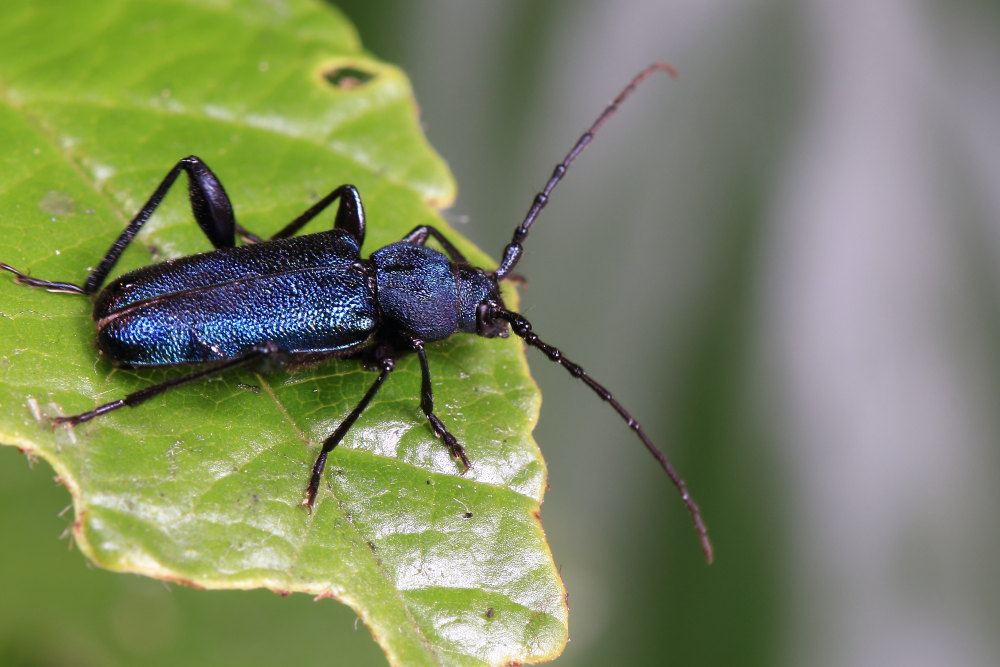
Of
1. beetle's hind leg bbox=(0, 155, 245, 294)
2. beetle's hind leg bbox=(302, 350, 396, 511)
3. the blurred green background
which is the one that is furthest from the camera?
the blurred green background

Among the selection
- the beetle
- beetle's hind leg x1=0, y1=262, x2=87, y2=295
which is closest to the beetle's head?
the beetle

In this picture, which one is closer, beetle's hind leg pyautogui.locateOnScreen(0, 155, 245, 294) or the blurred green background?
beetle's hind leg pyautogui.locateOnScreen(0, 155, 245, 294)

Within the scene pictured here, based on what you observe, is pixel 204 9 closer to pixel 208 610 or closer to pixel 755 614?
pixel 208 610

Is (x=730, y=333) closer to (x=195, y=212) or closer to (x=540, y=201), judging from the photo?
(x=540, y=201)

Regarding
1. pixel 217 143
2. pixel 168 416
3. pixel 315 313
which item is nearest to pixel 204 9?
pixel 217 143

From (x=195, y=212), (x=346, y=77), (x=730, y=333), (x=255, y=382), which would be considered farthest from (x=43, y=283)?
(x=730, y=333)

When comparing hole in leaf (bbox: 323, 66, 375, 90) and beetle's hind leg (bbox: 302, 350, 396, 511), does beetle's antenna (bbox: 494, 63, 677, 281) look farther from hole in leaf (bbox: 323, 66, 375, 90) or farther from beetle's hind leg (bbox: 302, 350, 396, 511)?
hole in leaf (bbox: 323, 66, 375, 90)

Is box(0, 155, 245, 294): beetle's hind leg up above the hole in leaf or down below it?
below

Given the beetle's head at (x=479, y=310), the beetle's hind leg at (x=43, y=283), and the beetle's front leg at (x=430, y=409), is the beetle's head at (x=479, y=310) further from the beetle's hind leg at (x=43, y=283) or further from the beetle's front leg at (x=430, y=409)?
the beetle's hind leg at (x=43, y=283)
